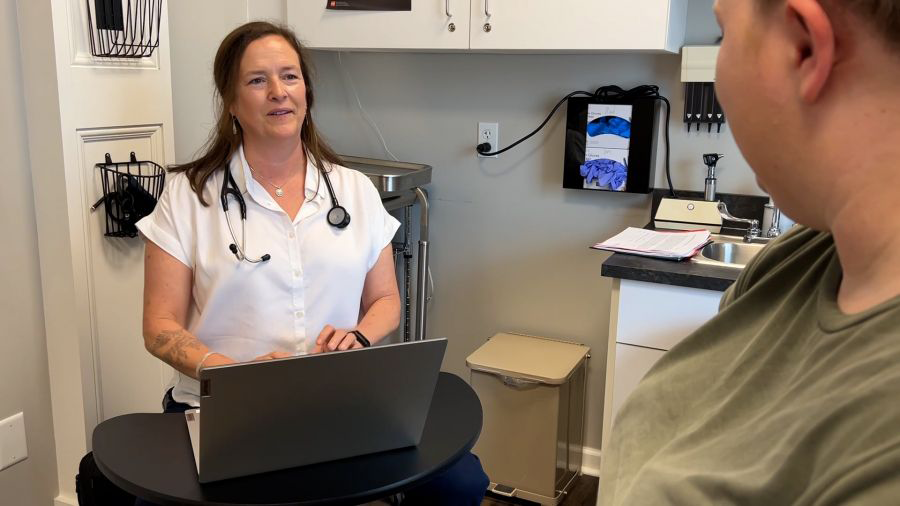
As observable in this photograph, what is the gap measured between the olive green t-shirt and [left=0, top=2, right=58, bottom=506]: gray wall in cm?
198

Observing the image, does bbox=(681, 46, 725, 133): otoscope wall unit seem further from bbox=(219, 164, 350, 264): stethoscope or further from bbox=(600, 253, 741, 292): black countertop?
bbox=(219, 164, 350, 264): stethoscope

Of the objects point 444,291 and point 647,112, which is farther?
point 444,291

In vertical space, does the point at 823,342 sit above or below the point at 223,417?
above

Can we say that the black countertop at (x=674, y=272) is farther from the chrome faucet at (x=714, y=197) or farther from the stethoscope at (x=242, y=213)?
the stethoscope at (x=242, y=213)

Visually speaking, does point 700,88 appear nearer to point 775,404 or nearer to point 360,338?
point 360,338

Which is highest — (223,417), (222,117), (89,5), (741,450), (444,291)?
(89,5)

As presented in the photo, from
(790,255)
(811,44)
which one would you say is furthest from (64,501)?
(811,44)

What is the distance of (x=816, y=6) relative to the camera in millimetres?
442

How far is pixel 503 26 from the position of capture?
2381 millimetres

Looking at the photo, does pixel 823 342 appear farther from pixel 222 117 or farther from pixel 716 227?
pixel 716 227

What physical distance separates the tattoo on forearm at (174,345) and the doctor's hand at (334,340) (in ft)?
0.84

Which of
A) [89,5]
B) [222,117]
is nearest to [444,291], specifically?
[222,117]

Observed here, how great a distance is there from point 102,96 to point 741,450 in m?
2.11

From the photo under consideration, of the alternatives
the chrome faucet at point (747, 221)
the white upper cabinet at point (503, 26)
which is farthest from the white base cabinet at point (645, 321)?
the white upper cabinet at point (503, 26)
